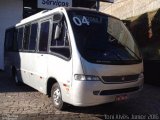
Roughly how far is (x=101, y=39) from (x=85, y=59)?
788 mm

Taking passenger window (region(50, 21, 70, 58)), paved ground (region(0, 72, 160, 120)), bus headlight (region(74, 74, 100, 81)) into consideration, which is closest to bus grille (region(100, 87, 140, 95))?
bus headlight (region(74, 74, 100, 81))

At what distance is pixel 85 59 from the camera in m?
7.25

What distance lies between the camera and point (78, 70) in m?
7.22

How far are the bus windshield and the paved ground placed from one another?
1363 mm

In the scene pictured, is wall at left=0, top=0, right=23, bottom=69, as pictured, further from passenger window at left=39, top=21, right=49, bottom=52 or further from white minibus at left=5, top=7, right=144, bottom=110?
white minibus at left=5, top=7, right=144, bottom=110

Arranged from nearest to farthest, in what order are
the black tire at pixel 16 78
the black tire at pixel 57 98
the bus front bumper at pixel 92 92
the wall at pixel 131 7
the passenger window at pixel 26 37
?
the bus front bumper at pixel 92 92, the black tire at pixel 57 98, the passenger window at pixel 26 37, the black tire at pixel 16 78, the wall at pixel 131 7

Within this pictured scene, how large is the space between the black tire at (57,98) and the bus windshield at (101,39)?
1.36 meters

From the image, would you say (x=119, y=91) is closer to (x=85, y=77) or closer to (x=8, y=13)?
(x=85, y=77)

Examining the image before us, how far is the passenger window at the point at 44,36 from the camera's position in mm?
8818

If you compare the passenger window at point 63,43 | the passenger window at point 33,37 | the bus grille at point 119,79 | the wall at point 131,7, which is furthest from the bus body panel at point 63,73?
the wall at point 131,7

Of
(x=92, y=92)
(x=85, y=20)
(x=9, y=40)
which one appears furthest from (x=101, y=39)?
(x=9, y=40)

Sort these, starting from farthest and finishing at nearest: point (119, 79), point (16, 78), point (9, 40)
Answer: point (9, 40), point (16, 78), point (119, 79)

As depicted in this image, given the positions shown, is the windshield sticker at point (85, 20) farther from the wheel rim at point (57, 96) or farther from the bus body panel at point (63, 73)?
the wheel rim at point (57, 96)

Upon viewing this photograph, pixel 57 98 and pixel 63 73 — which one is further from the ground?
pixel 63 73
